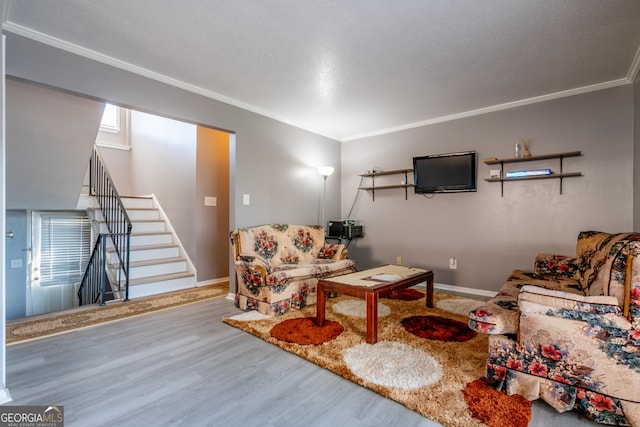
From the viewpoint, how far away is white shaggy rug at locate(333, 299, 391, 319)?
10.1ft

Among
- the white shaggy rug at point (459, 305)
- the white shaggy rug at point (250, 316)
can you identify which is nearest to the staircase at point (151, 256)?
the white shaggy rug at point (250, 316)

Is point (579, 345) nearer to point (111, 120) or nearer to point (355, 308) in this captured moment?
point (355, 308)

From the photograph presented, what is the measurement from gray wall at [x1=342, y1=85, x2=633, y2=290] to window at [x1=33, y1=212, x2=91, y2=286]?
4563mm

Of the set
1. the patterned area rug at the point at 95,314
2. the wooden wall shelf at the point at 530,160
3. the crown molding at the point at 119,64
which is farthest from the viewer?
the wooden wall shelf at the point at 530,160

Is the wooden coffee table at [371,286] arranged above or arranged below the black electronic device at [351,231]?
below

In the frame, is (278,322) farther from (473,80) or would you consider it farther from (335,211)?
(473,80)

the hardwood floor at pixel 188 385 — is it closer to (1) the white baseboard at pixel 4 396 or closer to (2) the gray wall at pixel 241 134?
(1) the white baseboard at pixel 4 396

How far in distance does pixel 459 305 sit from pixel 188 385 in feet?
9.20

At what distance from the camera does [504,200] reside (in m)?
3.75

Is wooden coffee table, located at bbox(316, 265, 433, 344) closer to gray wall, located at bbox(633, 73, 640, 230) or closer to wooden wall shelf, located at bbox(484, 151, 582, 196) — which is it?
wooden wall shelf, located at bbox(484, 151, 582, 196)

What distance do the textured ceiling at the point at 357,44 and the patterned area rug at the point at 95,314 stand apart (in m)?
2.38

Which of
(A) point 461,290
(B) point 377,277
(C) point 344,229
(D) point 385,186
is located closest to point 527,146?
(D) point 385,186

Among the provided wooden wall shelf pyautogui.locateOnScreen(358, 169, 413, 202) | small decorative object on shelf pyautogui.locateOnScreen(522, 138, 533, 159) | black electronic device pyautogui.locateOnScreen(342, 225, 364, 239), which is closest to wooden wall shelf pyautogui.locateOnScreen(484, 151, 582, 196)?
small decorative object on shelf pyautogui.locateOnScreen(522, 138, 533, 159)

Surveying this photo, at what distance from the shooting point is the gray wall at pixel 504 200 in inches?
124
